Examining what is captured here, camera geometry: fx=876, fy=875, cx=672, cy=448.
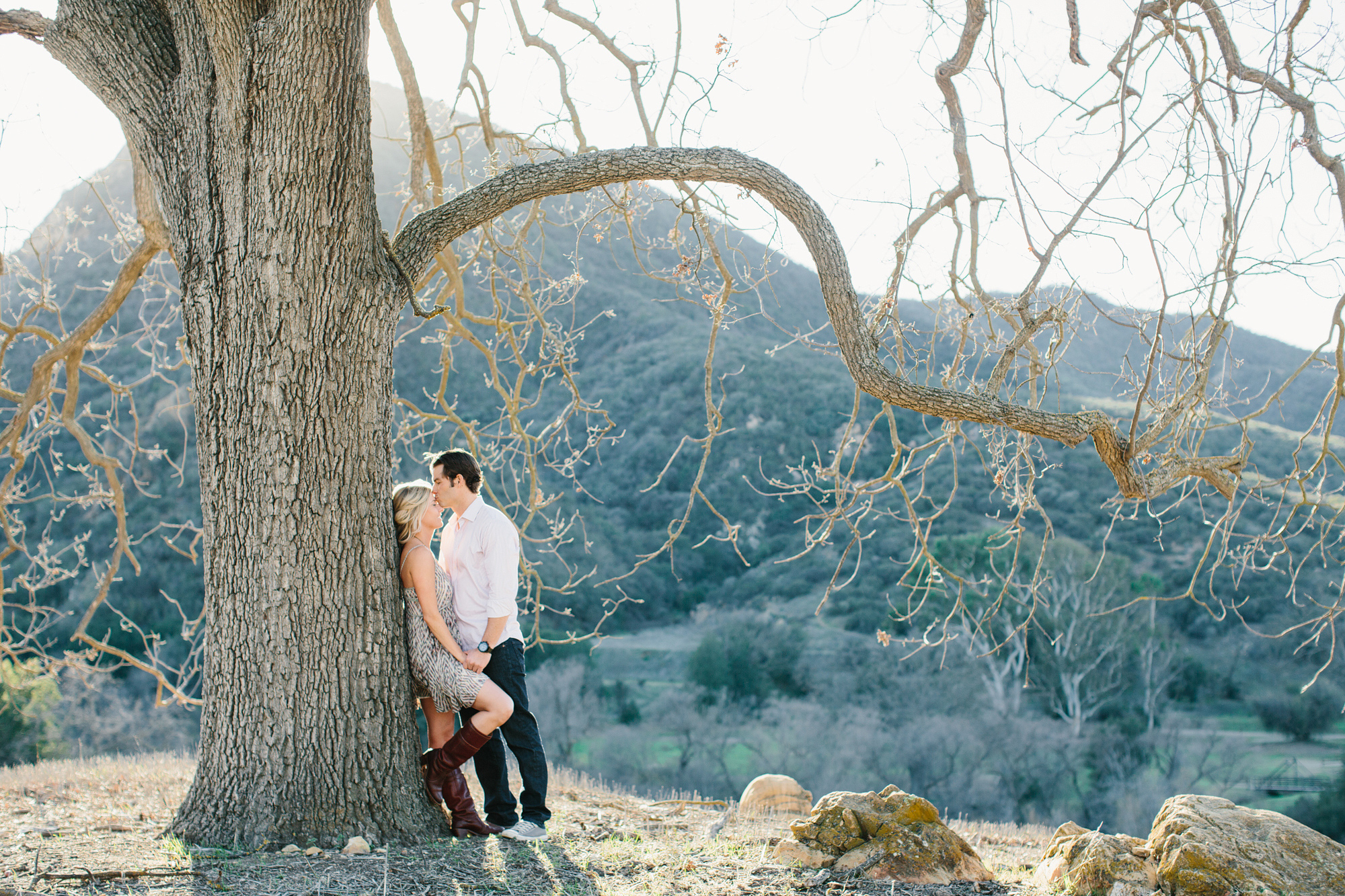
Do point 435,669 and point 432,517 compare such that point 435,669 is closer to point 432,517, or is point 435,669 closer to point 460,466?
point 432,517

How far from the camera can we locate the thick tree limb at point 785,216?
3162mm

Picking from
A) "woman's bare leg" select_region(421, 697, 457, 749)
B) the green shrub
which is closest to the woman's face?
"woman's bare leg" select_region(421, 697, 457, 749)

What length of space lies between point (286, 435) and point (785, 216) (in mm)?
1923

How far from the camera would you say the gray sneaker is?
3.20 metres

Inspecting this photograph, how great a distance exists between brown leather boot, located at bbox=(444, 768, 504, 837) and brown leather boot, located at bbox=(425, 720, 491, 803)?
2cm

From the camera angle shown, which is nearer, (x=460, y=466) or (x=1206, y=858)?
(x=1206, y=858)

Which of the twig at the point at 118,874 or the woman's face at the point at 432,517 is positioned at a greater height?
the woman's face at the point at 432,517

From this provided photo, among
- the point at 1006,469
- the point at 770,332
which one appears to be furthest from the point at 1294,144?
the point at 770,332

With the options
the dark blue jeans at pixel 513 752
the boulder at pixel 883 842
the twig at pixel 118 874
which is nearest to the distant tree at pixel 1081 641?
the boulder at pixel 883 842

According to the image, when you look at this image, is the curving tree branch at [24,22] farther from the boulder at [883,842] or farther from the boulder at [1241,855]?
the boulder at [1241,855]

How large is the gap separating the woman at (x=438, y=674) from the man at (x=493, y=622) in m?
0.06

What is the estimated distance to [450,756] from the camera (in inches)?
124

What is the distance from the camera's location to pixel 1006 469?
13.3 feet

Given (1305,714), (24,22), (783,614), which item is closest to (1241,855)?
(24,22)
